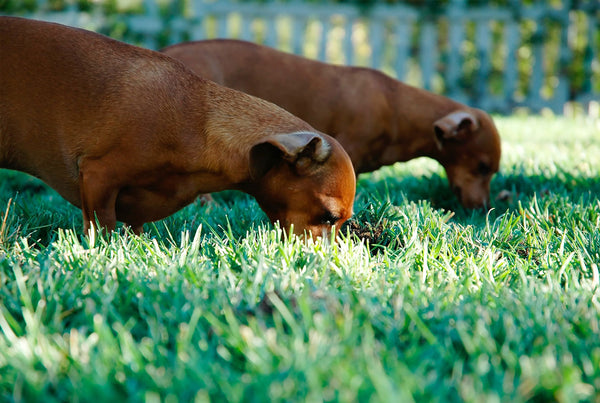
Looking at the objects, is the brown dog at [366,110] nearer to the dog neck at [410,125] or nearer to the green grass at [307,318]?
the dog neck at [410,125]

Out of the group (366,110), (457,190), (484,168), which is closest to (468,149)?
(484,168)

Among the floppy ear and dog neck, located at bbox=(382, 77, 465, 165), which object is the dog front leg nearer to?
the floppy ear

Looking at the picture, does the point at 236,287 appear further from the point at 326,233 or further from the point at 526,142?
the point at 526,142

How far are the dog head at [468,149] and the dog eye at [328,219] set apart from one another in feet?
5.95

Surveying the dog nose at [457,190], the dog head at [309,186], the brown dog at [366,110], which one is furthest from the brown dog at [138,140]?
the dog nose at [457,190]

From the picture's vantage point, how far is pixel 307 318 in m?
1.70

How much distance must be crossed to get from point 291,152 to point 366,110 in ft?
7.42

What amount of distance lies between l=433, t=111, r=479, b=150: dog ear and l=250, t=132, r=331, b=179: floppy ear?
1.99m

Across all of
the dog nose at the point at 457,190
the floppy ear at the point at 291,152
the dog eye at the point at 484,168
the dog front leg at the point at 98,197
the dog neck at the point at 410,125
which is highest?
the floppy ear at the point at 291,152

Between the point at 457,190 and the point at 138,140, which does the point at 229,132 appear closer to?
the point at 138,140

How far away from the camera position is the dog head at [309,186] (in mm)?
2900

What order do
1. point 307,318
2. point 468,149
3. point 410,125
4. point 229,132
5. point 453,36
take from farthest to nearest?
point 453,36 < point 410,125 < point 468,149 < point 229,132 < point 307,318

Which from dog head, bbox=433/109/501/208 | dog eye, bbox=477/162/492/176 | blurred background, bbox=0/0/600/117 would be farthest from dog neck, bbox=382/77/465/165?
blurred background, bbox=0/0/600/117

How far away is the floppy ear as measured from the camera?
2.74 metres
